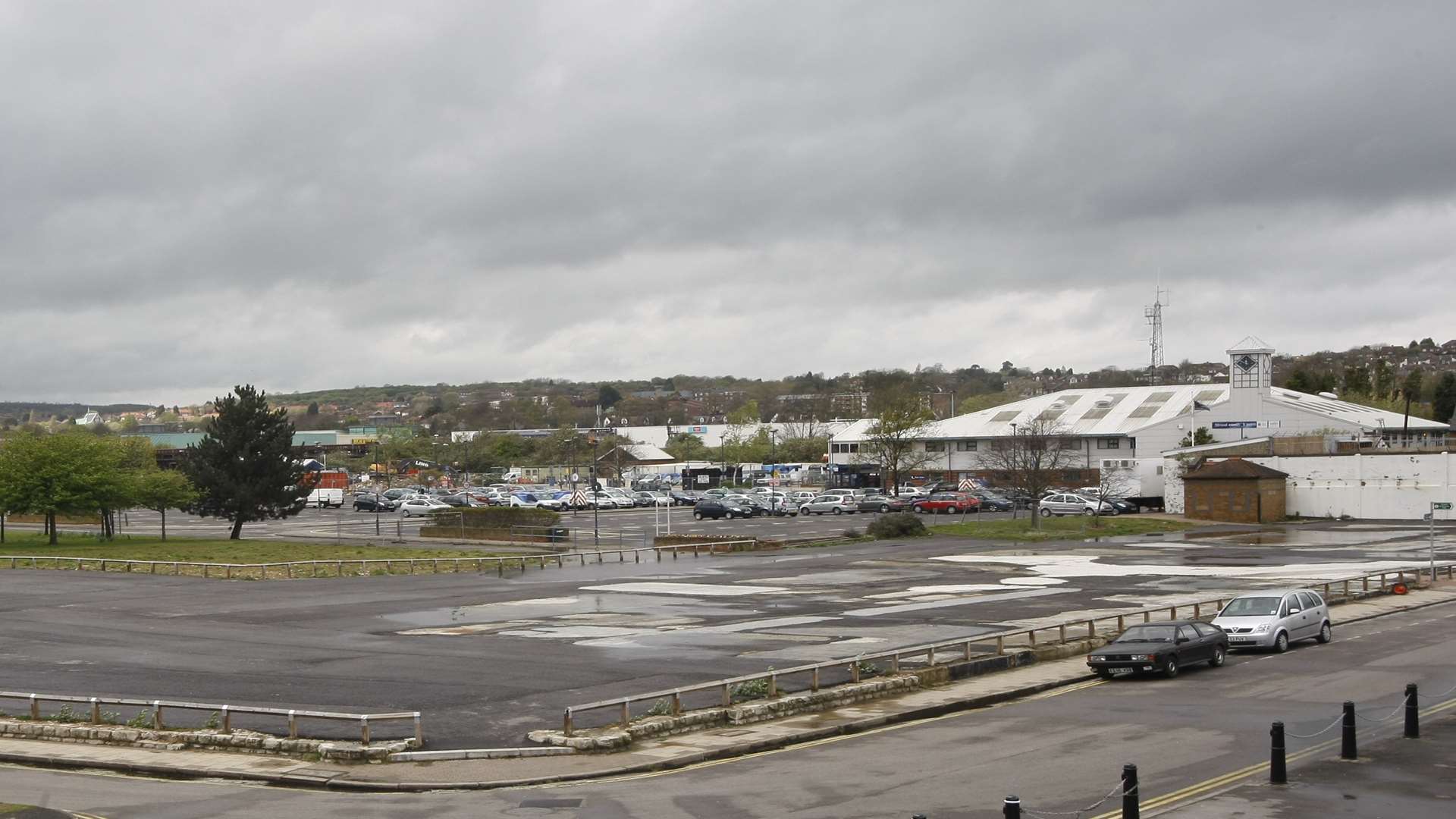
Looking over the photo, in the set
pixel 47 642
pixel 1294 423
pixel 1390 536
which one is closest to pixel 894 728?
pixel 47 642

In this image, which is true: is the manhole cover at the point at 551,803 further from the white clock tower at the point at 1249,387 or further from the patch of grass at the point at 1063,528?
the white clock tower at the point at 1249,387

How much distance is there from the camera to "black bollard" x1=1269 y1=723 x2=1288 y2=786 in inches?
640

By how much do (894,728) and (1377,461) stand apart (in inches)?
2609

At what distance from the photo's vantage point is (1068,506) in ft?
279

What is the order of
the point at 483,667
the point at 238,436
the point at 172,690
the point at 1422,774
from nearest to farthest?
the point at 1422,774, the point at 172,690, the point at 483,667, the point at 238,436

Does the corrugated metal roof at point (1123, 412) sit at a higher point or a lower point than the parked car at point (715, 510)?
higher

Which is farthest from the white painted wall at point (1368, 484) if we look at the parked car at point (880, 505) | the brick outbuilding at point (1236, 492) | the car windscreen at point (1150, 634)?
the car windscreen at point (1150, 634)

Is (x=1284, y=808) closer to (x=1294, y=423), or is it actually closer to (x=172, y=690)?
(x=172, y=690)

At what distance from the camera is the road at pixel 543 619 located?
25781 millimetres

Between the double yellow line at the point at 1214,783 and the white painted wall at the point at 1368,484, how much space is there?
64.8m

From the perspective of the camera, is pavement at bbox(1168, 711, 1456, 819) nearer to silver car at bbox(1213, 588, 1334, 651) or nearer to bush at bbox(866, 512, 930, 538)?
silver car at bbox(1213, 588, 1334, 651)

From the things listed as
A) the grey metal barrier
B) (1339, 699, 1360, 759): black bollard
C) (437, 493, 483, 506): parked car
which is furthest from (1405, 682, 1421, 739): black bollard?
(437, 493, 483, 506): parked car

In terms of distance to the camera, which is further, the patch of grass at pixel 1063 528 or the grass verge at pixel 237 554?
the patch of grass at pixel 1063 528

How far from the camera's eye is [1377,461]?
255ft
